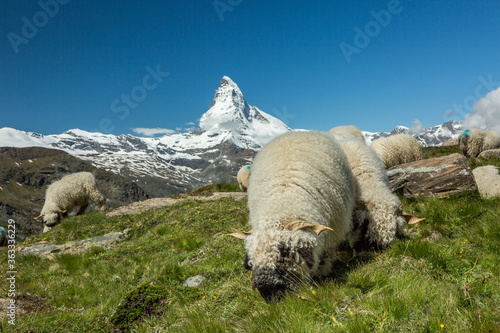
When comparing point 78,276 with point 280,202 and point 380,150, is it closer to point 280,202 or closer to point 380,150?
point 280,202

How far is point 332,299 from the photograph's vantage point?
3.57 metres

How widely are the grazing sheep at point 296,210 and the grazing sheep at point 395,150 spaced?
9.57m

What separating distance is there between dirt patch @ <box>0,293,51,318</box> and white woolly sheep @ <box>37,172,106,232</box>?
16.1m

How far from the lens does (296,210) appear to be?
4.37m

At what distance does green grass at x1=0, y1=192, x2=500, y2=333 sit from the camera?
10.2ft

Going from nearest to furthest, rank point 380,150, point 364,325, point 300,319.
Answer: point 364,325, point 300,319, point 380,150

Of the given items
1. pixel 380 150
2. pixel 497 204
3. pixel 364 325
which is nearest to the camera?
pixel 364 325

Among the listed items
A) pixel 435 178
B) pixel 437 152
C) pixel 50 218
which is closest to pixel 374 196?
pixel 435 178

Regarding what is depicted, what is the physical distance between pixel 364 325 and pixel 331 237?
2107 mm

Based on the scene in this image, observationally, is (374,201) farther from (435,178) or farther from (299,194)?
(435,178)

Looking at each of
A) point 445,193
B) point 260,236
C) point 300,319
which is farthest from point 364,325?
point 445,193

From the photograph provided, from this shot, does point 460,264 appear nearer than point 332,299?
No

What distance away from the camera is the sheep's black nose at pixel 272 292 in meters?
3.80

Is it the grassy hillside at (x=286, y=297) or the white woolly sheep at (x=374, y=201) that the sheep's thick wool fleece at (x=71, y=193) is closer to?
the grassy hillside at (x=286, y=297)
